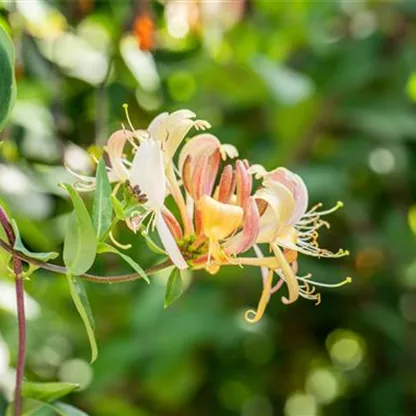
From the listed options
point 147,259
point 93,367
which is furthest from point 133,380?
point 147,259

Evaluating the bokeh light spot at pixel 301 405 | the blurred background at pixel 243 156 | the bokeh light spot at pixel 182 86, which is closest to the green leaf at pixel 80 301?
the blurred background at pixel 243 156

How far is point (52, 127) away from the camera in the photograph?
1146mm

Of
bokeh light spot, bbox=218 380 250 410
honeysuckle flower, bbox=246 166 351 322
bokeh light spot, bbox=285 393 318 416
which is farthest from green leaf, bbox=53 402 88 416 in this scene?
bokeh light spot, bbox=285 393 318 416

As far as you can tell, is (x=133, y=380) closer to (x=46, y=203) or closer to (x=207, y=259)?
(x=46, y=203)

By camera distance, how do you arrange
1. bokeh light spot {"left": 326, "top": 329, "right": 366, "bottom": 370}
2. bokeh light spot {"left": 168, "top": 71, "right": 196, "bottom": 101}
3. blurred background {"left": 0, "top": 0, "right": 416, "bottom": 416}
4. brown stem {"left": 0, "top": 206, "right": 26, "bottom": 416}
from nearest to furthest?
brown stem {"left": 0, "top": 206, "right": 26, "bottom": 416}
blurred background {"left": 0, "top": 0, "right": 416, "bottom": 416}
bokeh light spot {"left": 168, "top": 71, "right": 196, "bottom": 101}
bokeh light spot {"left": 326, "top": 329, "right": 366, "bottom": 370}

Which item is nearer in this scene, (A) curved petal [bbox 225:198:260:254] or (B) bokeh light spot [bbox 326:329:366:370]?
(A) curved petal [bbox 225:198:260:254]

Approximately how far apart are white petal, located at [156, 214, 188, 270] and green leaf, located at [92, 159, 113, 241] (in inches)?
0.9

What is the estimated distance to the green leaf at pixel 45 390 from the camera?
613 millimetres

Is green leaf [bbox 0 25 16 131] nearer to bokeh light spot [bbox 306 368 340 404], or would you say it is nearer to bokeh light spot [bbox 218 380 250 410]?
bokeh light spot [bbox 218 380 250 410]

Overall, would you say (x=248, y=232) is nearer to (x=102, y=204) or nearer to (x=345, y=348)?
(x=102, y=204)

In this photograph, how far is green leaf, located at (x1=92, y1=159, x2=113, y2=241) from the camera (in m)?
0.54

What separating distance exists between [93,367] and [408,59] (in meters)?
0.62

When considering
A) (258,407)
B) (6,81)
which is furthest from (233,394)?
(6,81)

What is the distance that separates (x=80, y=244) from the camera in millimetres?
540
